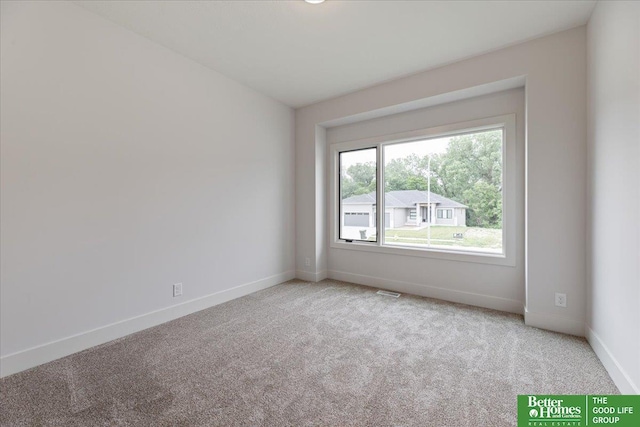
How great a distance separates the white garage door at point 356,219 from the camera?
417 cm

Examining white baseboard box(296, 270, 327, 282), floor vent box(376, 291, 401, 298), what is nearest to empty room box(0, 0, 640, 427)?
floor vent box(376, 291, 401, 298)

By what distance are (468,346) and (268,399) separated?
161 centimetres

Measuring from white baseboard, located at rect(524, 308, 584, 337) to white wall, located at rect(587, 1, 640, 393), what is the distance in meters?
0.14

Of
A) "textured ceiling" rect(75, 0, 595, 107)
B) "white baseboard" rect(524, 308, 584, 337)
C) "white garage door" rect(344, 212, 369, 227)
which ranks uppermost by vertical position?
"textured ceiling" rect(75, 0, 595, 107)

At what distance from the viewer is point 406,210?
12.4ft

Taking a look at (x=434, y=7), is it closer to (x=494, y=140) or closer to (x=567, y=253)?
(x=494, y=140)

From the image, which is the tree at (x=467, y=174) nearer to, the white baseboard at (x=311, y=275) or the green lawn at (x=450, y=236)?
the green lawn at (x=450, y=236)

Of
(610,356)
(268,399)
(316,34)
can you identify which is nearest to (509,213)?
(610,356)

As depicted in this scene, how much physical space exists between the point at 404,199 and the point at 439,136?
35.9 inches

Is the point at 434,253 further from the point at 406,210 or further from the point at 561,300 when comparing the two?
the point at 561,300

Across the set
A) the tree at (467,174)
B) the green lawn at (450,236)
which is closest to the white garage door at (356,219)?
the green lawn at (450,236)

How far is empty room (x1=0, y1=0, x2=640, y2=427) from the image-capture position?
5.40 ft

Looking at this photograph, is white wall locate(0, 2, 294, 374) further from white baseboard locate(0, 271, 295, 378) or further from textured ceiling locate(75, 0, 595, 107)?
textured ceiling locate(75, 0, 595, 107)
